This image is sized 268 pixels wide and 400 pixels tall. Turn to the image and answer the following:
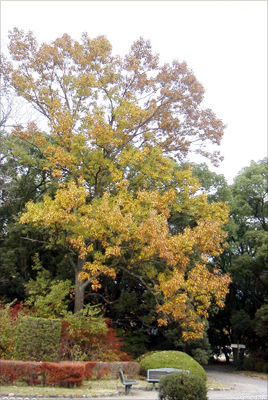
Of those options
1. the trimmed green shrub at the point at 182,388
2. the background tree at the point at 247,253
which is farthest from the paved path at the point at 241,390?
the background tree at the point at 247,253

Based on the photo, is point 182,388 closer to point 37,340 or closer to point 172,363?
point 37,340

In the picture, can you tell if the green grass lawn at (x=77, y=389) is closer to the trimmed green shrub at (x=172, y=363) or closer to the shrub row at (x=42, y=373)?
the shrub row at (x=42, y=373)

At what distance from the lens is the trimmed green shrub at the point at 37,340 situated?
414 inches

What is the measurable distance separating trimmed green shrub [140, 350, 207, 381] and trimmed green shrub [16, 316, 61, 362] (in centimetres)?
332

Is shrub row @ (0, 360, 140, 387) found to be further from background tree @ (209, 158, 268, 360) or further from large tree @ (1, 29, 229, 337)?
background tree @ (209, 158, 268, 360)

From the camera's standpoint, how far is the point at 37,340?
1073 centimetres

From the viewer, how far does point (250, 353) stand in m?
26.7

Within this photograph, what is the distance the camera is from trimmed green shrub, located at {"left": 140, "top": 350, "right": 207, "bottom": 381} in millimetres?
12246

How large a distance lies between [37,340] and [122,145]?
8087mm

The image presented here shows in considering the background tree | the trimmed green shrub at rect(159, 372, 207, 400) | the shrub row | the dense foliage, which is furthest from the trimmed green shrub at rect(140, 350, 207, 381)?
the background tree

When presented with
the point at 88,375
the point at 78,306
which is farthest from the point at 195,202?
the point at 88,375

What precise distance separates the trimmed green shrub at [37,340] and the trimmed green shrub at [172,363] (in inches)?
131

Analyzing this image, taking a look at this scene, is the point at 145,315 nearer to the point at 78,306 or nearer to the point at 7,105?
the point at 78,306

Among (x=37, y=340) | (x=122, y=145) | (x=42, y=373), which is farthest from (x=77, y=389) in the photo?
(x=122, y=145)
